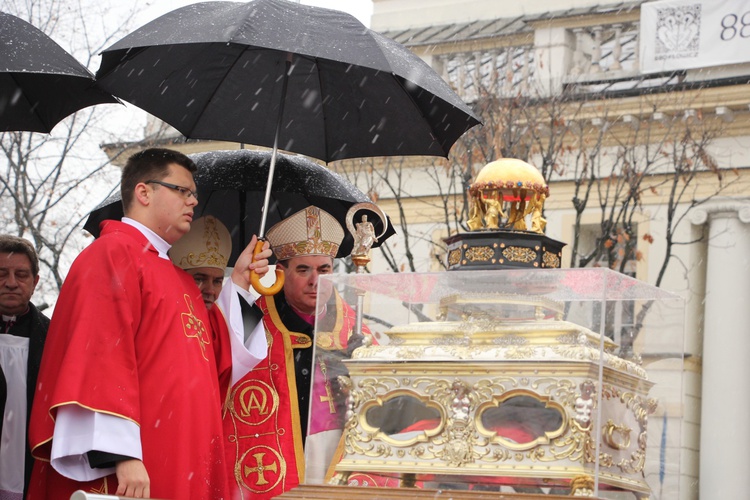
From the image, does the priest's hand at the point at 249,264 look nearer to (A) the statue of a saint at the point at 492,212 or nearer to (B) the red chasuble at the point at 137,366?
(B) the red chasuble at the point at 137,366

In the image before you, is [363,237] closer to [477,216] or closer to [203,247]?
Result: [477,216]

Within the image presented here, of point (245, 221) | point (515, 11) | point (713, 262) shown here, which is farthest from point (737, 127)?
point (245, 221)

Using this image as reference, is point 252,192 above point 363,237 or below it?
above

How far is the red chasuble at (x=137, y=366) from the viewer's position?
512 centimetres

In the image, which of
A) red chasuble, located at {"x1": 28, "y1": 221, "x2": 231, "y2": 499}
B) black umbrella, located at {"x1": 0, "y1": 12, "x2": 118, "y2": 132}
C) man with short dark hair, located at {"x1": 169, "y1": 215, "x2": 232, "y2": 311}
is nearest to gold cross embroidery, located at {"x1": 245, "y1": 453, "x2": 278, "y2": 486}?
red chasuble, located at {"x1": 28, "y1": 221, "x2": 231, "y2": 499}

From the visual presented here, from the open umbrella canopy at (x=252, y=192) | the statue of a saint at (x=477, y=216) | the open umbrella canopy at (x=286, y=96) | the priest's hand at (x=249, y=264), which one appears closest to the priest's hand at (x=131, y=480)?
the priest's hand at (x=249, y=264)

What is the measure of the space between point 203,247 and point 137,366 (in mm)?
1268

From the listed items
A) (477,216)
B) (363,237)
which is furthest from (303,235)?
(477,216)

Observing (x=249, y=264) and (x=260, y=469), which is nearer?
(x=249, y=264)

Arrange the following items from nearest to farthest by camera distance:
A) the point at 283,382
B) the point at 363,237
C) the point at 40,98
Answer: the point at 363,237 < the point at 283,382 < the point at 40,98

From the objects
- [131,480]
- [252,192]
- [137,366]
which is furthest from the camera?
[252,192]

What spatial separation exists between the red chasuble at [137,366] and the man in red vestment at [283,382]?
58cm

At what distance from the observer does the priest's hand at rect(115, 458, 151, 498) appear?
5062 mm

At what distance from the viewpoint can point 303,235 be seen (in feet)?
21.5
